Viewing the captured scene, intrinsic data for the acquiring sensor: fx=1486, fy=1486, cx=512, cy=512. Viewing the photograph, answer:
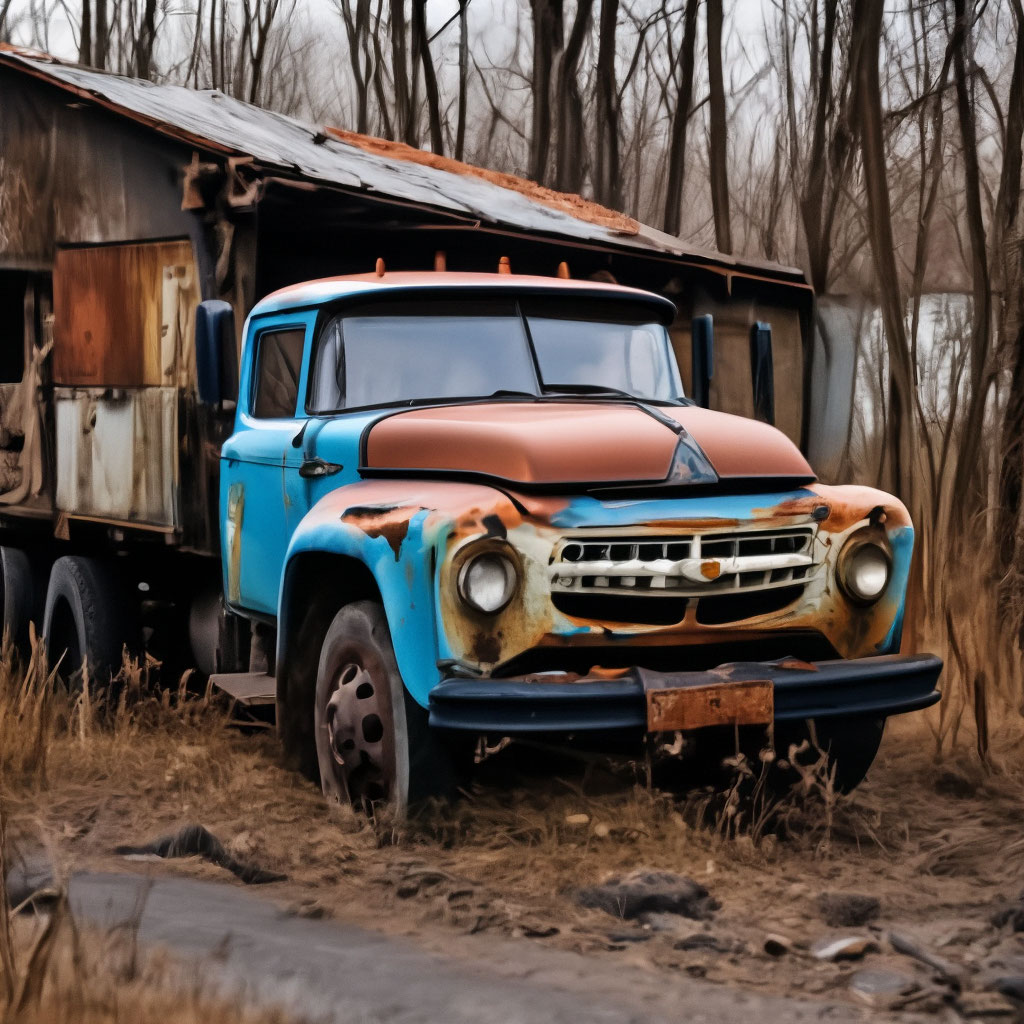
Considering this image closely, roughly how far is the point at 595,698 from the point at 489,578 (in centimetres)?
51

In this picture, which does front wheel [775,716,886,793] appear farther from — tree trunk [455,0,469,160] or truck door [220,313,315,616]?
tree trunk [455,0,469,160]

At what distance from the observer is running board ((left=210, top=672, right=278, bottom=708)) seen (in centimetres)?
612

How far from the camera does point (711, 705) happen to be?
4.69 meters

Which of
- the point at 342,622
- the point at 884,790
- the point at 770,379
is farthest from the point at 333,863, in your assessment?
the point at 770,379

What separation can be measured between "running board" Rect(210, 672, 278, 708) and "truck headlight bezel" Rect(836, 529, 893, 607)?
7.28ft

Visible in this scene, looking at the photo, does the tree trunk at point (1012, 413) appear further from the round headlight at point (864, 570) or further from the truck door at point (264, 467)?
the truck door at point (264, 467)

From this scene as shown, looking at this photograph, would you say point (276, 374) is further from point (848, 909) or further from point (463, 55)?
point (463, 55)

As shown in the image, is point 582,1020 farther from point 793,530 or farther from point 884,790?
point 884,790

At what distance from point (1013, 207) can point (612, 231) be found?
2690mm

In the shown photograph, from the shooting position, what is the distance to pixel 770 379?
7176 millimetres

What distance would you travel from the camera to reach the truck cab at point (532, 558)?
186 inches

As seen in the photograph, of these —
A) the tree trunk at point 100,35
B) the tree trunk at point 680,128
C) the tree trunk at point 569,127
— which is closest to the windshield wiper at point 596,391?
the tree trunk at point 680,128

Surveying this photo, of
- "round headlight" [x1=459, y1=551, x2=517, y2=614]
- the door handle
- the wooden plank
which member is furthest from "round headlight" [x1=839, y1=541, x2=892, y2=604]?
the wooden plank

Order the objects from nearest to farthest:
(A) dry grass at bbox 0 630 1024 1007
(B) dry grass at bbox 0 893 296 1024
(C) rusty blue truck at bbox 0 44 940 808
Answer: (B) dry grass at bbox 0 893 296 1024
(A) dry grass at bbox 0 630 1024 1007
(C) rusty blue truck at bbox 0 44 940 808
